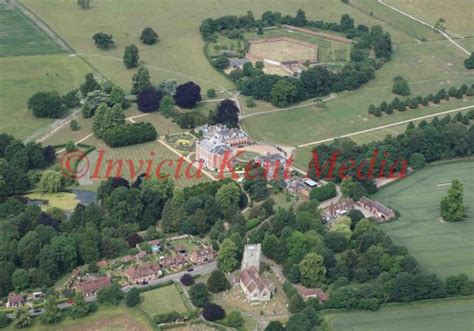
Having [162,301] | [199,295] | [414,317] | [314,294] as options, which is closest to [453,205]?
[414,317]

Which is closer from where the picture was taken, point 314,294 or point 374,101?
point 314,294

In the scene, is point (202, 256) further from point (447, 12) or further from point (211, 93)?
point (447, 12)

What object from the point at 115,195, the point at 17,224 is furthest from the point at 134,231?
the point at 17,224

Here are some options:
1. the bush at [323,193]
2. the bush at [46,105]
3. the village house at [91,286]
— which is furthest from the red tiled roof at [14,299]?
the bush at [46,105]

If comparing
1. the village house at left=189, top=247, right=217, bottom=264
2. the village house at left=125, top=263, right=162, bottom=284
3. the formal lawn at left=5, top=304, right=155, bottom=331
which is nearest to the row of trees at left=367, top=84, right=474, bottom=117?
the village house at left=189, top=247, right=217, bottom=264

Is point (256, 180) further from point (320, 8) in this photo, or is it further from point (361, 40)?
point (320, 8)

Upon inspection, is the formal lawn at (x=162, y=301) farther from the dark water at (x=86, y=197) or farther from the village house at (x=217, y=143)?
the village house at (x=217, y=143)
